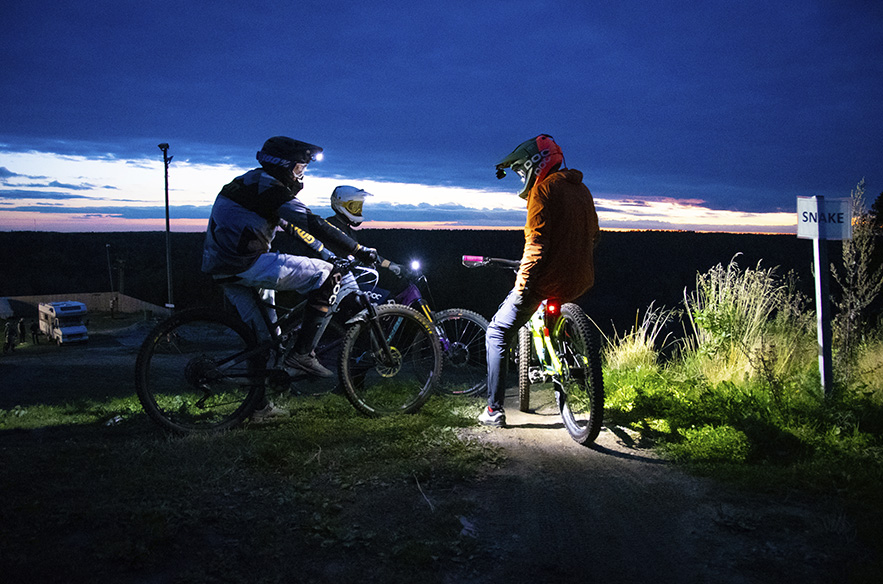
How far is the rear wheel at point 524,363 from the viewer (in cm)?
515

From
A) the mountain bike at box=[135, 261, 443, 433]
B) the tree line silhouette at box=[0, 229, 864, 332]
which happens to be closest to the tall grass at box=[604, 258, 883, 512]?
the mountain bike at box=[135, 261, 443, 433]

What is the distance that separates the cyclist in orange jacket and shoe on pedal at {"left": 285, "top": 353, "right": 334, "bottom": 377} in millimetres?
1320

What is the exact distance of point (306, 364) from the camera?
478 cm

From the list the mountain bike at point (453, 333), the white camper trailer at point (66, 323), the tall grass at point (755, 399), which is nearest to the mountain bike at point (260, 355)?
the mountain bike at point (453, 333)

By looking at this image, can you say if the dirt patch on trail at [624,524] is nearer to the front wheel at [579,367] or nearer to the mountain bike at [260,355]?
the front wheel at [579,367]

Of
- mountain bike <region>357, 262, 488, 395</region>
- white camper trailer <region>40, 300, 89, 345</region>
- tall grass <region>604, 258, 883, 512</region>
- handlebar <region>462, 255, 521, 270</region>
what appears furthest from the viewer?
white camper trailer <region>40, 300, 89, 345</region>

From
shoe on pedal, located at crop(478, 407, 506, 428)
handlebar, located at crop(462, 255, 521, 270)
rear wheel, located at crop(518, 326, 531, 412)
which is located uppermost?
handlebar, located at crop(462, 255, 521, 270)

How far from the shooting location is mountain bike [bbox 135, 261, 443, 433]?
14.6ft

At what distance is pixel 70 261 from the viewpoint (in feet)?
208

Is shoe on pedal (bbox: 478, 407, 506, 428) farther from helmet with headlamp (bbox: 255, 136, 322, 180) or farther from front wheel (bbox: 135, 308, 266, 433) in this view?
helmet with headlamp (bbox: 255, 136, 322, 180)

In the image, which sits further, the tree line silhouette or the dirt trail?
the tree line silhouette

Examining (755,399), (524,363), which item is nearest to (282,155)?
(524,363)

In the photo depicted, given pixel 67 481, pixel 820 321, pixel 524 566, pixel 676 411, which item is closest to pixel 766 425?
pixel 676 411

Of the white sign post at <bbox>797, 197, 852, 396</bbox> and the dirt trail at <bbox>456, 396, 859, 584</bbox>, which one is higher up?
the white sign post at <bbox>797, 197, 852, 396</bbox>
